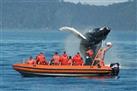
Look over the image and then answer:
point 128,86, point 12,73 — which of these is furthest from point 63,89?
point 12,73

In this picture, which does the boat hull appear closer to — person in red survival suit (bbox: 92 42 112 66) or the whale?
person in red survival suit (bbox: 92 42 112 66)

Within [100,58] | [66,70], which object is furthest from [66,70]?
[100,58]

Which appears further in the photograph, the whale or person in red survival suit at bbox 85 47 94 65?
the whale

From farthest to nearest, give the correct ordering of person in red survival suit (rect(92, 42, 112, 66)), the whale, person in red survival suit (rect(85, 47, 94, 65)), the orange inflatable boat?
the whale
person in red survival suit (rect(85, 47, 94, 65))
person in red survival suit (rect(92, 42, 112, 66))
the orange inflatable boat

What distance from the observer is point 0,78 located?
44312mm

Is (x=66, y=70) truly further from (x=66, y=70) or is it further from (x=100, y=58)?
(x=100, y=58)

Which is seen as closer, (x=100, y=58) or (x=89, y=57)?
(x=100, y=58)

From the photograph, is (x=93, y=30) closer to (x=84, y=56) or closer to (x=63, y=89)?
(x=84, y=56)

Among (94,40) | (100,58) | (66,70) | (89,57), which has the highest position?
(94,40)

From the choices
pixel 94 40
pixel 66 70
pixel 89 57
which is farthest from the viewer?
pixel 94 40

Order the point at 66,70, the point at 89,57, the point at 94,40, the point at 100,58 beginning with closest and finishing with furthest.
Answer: the point at 66,70, the point at 100,58, the point at 89,57, the point at 94,40

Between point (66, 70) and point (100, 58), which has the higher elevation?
point (100, 58)

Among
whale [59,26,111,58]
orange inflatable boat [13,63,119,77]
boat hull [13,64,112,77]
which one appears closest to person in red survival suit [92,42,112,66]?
orange inflatable boat [13,63,119,77]

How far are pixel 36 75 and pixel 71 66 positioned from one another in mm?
2476
